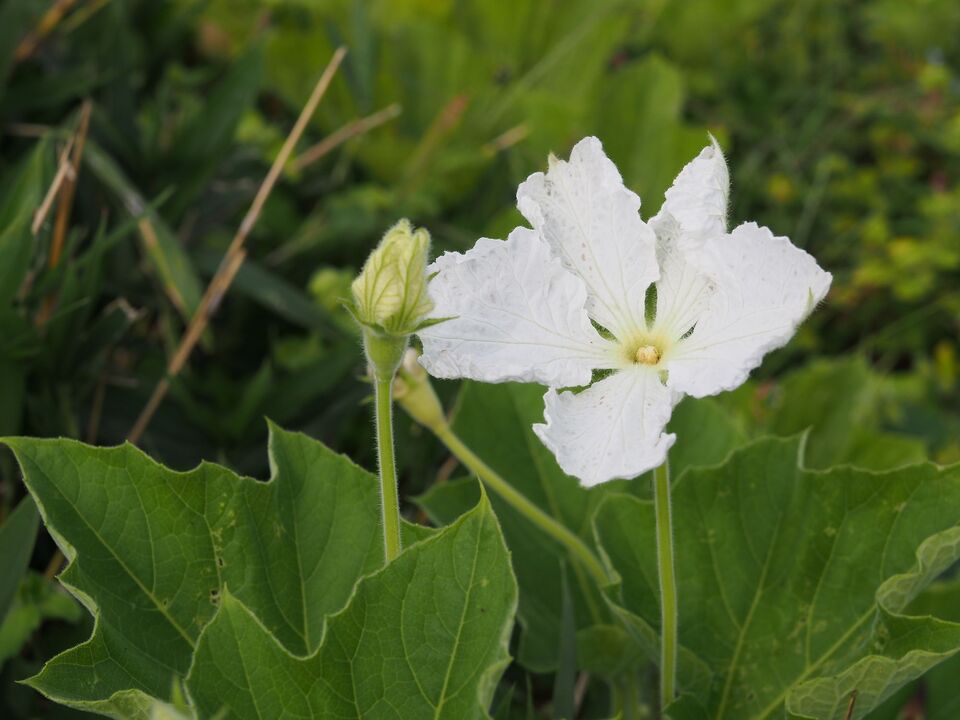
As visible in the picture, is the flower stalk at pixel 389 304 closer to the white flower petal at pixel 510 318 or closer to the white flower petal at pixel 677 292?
the white flower petal at pixel 510 318

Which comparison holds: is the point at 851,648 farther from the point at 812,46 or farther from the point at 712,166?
the point at 812,46

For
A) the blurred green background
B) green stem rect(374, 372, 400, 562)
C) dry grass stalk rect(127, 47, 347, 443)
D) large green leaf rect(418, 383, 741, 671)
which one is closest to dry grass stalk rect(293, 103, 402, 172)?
the blurred green background

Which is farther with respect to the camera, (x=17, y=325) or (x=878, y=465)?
(x=878, y=465)

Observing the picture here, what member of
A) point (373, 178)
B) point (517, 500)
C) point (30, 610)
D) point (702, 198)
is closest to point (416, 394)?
point (517, 500)

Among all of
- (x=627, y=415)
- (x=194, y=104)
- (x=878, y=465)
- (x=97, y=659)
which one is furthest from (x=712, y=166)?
(x=194, y=104)

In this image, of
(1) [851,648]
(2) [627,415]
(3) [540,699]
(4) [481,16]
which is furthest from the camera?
(4) [481,16]

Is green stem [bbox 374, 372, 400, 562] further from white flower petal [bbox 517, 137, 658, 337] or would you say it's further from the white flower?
white flower petal [bbox 517, 137, 658, 337]

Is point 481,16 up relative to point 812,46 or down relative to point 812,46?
up

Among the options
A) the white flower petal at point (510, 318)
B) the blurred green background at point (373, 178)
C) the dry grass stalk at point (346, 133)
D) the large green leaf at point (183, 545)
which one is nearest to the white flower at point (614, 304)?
the white flower petal at point (510, 318)
